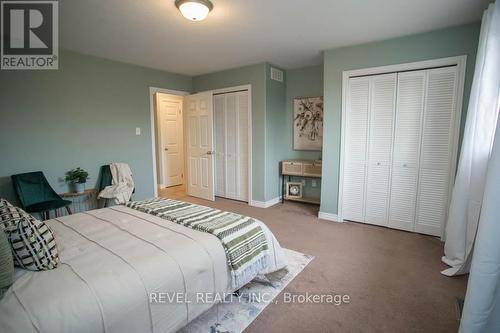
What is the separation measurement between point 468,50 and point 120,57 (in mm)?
Result: 4342

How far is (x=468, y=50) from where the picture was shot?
274 centimetres

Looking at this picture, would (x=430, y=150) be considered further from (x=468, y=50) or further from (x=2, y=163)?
(x=2, y=163)

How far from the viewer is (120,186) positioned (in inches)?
148

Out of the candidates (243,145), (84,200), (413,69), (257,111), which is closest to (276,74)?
(257,111)

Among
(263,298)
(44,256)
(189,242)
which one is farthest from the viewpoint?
(263,298)

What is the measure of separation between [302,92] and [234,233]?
3.43 m

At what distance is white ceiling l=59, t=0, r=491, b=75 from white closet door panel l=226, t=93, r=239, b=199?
40.3 inches

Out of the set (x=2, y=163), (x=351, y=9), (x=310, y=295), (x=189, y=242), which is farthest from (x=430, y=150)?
(x=2, y=163)

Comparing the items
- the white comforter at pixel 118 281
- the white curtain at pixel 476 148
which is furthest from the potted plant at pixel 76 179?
the white curtain at pixel 476 148

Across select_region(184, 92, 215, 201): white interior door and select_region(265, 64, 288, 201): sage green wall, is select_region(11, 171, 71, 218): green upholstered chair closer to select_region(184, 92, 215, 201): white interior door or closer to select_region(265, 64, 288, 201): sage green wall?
select_region(184, 92, 215, 201): white interior door

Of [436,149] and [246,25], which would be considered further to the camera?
[436,149]

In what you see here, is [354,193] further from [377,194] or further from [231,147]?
[231,147]

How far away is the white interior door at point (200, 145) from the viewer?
4.76 m

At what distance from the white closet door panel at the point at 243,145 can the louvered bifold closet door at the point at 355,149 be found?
1727 millimetres
